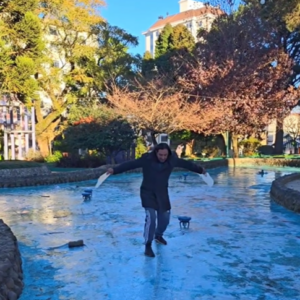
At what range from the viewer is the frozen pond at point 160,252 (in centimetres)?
411

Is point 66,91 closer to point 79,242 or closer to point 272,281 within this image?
point 79,242

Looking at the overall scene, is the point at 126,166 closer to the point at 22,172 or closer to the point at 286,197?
the point at 286,197

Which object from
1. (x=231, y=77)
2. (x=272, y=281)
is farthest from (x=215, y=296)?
(x=231, y=77)

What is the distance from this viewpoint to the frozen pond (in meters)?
4.11

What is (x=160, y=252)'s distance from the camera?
212 inches

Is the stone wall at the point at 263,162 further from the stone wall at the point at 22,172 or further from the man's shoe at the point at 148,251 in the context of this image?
the man's shoe at the point at 148,251

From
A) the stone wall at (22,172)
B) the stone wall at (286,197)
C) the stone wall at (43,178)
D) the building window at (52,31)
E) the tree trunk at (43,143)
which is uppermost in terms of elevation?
the building window at (52,31)

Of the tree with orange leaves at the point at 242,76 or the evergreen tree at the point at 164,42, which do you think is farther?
the evergreen tree at the point at 164,42

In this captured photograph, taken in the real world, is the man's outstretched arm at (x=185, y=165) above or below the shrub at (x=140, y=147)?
below

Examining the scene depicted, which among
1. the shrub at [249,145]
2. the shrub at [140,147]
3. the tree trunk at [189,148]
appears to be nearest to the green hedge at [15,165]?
the shrub at [140,147]

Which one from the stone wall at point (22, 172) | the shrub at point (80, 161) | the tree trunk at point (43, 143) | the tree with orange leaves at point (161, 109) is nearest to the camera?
the stone wall at point (22, 172)

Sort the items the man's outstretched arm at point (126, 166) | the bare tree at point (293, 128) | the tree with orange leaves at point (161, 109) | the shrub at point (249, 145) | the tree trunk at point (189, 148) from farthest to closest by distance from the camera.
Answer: the bare tree at point (293, 128)
the shrub at point (249, 145)
the tree trunk at point (189, 148)
the tree with orange leaves at point (161, 109)
the man's outstretched arm at point (126, 166)

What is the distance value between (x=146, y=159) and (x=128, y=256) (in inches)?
49.7

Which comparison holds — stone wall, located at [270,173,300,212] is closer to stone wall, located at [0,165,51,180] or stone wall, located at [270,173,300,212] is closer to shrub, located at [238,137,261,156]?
stone wall, located at [0,165,51,180]
